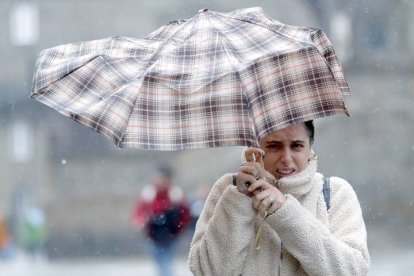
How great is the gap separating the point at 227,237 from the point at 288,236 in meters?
0.18

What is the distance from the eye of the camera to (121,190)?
12.4 metres

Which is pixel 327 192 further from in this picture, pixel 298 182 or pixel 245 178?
pixel 245 178

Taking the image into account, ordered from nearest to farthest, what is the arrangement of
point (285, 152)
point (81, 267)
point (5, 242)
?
point (285, 152), point (5, 242), point (81, 267)

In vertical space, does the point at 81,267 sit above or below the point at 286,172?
below

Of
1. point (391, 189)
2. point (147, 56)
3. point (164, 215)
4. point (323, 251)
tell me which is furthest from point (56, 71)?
point (391, 189)

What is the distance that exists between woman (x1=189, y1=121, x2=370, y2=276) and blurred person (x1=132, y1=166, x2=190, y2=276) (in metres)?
6.69

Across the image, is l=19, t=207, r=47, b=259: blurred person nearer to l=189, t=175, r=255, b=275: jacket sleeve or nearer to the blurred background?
the blurred background

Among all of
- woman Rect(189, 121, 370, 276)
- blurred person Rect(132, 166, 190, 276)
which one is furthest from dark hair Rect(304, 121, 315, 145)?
blurred person Rect(132, 166, 190, 276)

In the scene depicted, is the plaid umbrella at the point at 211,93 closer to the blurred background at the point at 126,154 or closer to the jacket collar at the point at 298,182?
the jacket collar at the point at 298,182

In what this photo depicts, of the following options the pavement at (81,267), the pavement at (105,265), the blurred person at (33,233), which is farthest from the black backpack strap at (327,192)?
the blurred person at (33,233)

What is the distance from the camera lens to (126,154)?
1246cm

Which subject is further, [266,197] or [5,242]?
[5,242]

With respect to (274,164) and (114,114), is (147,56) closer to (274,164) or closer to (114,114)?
(114,114)

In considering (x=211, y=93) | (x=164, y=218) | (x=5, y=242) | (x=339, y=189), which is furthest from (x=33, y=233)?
(x=211, y=93)
